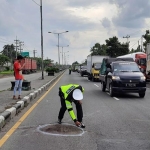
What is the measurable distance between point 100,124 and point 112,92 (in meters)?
6.87

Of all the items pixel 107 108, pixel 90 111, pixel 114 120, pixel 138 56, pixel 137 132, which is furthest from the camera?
pixel 138 56

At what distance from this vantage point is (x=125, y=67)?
49.9ft

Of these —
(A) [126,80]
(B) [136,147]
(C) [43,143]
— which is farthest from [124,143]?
(A) [126,80]

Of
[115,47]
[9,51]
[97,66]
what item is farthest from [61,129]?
[9,51]

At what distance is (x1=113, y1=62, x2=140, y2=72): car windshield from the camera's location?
15.0m

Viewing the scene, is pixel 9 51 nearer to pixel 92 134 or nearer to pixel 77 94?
pixel 77 94

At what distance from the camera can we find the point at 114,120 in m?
8.05

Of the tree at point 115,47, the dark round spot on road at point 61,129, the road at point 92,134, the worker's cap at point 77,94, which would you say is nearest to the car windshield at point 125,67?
the road at point 92,134

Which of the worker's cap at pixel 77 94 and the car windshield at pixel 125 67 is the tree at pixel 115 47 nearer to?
the car windshield at pixel 125 67

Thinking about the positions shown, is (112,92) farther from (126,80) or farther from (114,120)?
(114,120)

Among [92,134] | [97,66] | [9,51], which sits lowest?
[92,134]

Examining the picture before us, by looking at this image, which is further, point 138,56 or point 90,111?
point 138,56

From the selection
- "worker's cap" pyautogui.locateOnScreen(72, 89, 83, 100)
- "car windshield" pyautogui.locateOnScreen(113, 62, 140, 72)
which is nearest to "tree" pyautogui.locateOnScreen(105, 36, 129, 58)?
"car windshield" pyautogui.locateOnScreen(113, 62, 140, 72)

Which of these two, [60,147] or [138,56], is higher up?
[138,56]
